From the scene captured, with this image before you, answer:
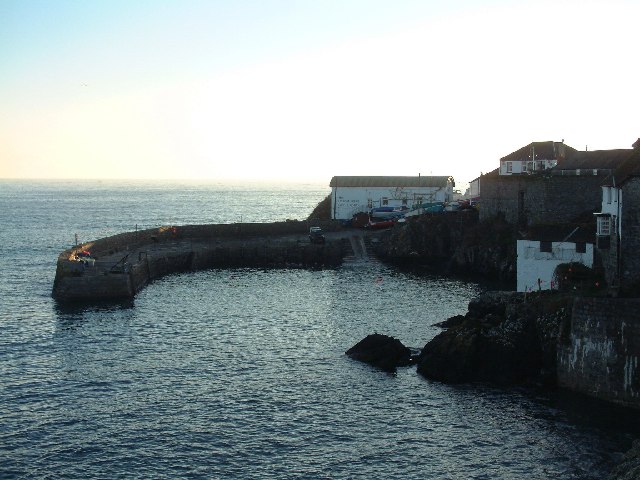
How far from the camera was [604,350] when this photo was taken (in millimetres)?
35781

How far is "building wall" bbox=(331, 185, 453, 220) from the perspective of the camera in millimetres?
108188

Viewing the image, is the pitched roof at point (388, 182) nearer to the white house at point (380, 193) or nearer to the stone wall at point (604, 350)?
the white house at point (380, 193)

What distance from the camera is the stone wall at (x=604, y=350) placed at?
34844 millimetres

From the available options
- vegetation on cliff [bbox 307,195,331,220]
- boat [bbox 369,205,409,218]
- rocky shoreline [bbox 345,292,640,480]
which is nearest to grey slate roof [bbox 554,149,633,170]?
rocky shoreline [bbox 345,292,640,480]

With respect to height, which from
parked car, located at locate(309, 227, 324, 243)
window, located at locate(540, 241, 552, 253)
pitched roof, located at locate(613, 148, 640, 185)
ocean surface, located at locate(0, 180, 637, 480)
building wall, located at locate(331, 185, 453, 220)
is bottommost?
ocean surface, located at locate(0, 180, 637, 480)

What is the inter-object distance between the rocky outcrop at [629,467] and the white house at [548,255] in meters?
22.9

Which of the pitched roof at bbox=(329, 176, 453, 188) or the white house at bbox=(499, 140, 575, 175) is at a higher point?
the white house at bbox=(499, 140, 575, 175)

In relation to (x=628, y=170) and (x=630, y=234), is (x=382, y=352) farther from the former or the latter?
(x=628, y=170)

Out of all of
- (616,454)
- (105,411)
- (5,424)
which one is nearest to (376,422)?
(616,454)

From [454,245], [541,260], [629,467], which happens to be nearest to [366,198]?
[454,245]

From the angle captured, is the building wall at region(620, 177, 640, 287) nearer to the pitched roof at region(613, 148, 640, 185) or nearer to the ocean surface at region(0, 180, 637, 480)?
the pitched roof at region(613, 148, 640, 185)

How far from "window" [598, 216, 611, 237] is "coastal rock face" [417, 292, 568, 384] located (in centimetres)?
616

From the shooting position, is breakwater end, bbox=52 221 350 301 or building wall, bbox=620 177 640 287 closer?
building wall, bbox=620 177 640 287

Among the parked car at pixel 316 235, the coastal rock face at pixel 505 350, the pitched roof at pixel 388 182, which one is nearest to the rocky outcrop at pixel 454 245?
the parked car at pixel 316 235
